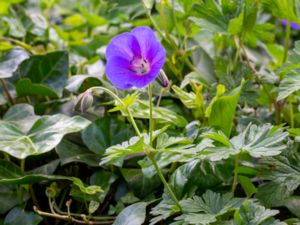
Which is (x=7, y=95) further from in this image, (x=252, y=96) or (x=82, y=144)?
(x=252, y=96)

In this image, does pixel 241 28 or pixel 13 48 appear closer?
pixel 241 28

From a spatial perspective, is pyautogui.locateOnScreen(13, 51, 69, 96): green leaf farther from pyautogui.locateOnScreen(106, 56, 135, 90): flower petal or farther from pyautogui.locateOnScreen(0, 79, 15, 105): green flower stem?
pyautogui.locateOnScreen(106, 56, 135, 90): flower petal

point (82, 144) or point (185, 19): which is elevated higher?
point (185, 19)

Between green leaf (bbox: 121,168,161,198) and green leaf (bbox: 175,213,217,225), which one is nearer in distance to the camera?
green leaf (bbox: 175,213,217,225)

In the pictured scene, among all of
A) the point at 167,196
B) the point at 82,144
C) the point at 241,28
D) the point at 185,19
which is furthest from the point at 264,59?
the point at 167,196

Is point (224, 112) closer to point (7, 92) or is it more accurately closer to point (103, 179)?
point (103, 179)

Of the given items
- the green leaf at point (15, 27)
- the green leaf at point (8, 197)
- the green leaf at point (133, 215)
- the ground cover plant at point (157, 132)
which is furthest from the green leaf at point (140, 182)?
the green leaf at point (15, 27)

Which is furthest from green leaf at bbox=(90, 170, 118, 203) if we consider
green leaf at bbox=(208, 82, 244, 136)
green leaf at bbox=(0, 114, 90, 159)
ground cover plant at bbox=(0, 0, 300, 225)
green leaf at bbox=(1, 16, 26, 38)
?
green leaf at bbox=(1, 16, 26, 38)
